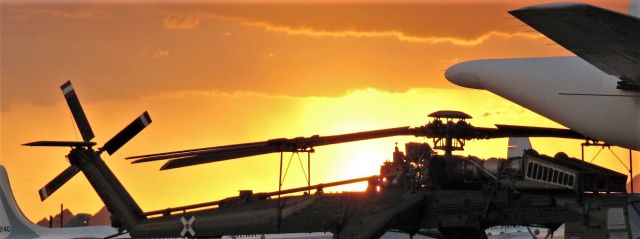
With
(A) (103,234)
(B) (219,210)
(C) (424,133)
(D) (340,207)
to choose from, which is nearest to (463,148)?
(C) (424,133)

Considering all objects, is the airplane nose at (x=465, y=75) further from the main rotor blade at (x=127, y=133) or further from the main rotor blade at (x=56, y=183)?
the main rotor blade at (x=56, y=183)

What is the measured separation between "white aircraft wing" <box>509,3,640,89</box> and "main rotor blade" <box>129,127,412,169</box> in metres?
7.21

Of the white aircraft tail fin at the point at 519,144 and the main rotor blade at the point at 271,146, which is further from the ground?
the white aircraft tail fin at the point at 519,144

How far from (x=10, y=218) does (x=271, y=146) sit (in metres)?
48.6

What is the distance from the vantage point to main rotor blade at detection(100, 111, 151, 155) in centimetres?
3978

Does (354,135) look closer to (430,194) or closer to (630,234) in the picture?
→ (430,194)

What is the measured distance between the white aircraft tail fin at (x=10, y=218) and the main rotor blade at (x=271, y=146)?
4389 centimetres

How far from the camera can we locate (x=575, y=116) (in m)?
34.7

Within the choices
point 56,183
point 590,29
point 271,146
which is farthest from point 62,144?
point 590,29

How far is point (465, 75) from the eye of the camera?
127ft

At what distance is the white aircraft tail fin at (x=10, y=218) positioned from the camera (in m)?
75.5

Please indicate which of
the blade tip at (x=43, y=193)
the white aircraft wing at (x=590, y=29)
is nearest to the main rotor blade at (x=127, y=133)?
the blade tip at (x=43, y=193)

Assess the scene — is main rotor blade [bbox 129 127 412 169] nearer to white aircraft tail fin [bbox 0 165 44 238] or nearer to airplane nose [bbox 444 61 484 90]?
airplane nose [bbox 444 61 484 90]

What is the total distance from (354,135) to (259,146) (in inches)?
106
